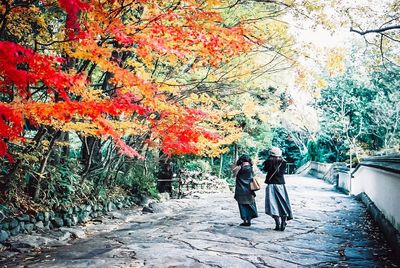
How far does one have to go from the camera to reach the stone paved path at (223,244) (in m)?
6.23

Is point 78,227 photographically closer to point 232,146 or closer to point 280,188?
point 280,188

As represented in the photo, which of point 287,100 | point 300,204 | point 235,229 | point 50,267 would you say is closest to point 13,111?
point 50,267

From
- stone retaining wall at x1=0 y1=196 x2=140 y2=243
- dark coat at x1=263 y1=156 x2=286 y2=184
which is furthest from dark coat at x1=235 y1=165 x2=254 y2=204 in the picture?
stone retaining wall at x1=0 y1=196 x2=140 y2=243

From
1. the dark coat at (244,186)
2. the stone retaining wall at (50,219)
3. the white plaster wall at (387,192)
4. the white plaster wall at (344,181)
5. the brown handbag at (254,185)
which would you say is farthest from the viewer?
the white plaster wall at (344,181)

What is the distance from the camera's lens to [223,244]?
7484mm

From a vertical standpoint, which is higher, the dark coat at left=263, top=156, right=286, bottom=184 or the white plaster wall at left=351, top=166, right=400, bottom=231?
the dark coat at left=263, top=156, right=286, bottom=184

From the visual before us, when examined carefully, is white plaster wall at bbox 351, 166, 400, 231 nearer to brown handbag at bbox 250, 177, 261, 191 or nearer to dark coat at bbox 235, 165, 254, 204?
brown handbag at bbox 250, 177, 261, 191

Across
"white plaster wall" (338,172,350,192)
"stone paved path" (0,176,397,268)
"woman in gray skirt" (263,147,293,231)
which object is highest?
"woman in gray skirt" (263,147,293,231)

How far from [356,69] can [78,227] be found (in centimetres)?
2793

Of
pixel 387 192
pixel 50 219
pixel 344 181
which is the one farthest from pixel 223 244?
pixel 344 181

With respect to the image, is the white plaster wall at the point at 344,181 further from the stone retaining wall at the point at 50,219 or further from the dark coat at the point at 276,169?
the stone retaining wall at the point at 50,219

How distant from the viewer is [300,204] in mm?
14328

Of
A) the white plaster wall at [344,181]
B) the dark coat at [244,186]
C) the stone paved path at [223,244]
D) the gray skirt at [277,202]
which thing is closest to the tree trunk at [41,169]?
the stone paved path at [223,244]

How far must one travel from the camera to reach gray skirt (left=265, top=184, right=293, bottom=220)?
8771 millimetres
